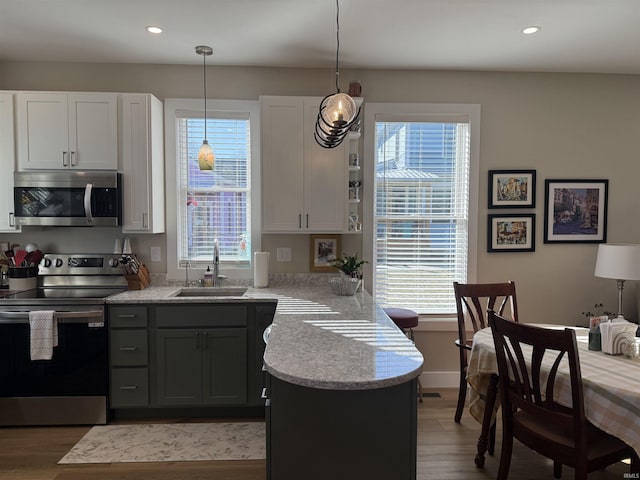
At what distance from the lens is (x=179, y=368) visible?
9.67ft

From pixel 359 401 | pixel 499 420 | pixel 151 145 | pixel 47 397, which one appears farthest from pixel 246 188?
pixel 499 420

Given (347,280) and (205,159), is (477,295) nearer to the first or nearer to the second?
(347,280)

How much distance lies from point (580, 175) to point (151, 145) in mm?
3643

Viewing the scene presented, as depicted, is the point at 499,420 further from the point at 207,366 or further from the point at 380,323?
the point at 207,366

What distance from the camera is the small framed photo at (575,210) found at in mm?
3600

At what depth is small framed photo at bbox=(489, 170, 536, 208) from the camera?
3568mm

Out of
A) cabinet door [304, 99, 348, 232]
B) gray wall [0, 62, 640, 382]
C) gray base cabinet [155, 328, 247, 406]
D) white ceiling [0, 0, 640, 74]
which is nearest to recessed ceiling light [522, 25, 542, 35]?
white ceiling [0, 0, 640, 74]

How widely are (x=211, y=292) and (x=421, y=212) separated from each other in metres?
1.94

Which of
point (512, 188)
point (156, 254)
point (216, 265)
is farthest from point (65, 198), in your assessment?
point (512, 188)

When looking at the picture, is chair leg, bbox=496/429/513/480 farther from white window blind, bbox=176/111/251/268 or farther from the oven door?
the oven door

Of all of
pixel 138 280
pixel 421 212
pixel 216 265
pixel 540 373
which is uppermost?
pixel 421 212

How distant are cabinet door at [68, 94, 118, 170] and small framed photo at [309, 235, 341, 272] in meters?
1.71

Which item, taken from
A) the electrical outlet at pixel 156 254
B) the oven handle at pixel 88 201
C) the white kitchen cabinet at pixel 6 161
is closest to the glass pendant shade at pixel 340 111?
the oven handle at pixel 88 201

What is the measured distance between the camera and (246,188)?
3.57 m
